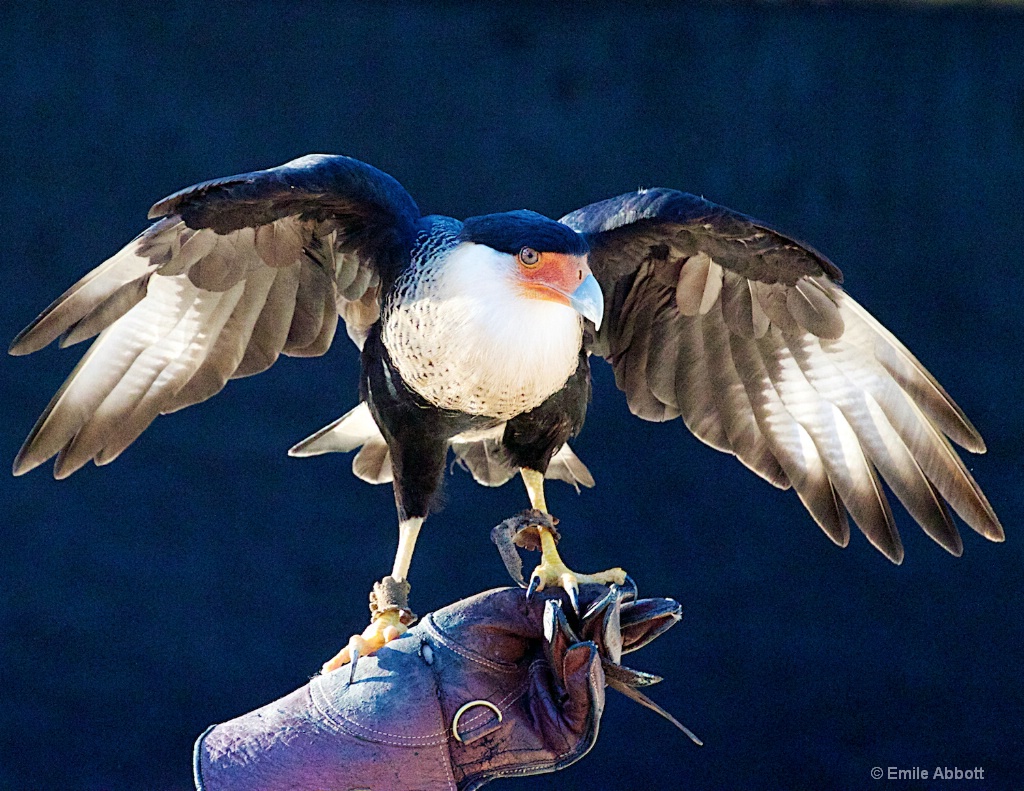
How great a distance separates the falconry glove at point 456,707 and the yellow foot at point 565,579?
0.15 ft

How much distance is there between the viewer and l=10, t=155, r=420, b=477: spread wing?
2.68 m

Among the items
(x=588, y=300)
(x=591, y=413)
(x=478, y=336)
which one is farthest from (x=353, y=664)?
(x=591, y=413)

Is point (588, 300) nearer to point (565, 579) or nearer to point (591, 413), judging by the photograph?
point (565, 579)

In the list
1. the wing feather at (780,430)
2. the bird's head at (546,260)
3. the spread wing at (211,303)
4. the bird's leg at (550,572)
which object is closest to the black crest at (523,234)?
the bird's head at (546,260)

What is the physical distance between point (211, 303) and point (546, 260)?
0.75 meters

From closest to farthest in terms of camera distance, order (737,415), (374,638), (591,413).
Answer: (374,638)
(737,415)
(591,413)

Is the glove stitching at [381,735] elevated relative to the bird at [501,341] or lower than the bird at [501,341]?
lower

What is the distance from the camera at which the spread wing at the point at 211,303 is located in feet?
8.79

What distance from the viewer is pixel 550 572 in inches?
106

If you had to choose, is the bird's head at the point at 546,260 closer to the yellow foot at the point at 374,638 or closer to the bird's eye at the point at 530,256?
the bird's eye at the point at 530,256

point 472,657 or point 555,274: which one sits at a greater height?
point 555,274

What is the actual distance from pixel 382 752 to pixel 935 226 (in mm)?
2310

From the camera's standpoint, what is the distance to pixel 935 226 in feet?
13.2

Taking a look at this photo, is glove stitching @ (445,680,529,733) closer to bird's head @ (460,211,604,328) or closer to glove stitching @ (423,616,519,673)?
glove stitching @ (423,616,519,673)
